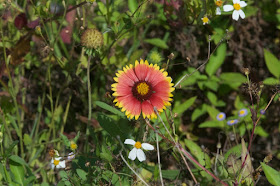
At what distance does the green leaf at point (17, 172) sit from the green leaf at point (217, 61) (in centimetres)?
94

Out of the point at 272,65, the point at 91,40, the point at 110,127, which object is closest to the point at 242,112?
the point at 272,65

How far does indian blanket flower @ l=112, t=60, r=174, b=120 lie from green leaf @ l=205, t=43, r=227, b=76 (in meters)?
0.62

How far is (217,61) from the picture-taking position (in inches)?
72.6

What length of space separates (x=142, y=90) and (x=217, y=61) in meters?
0.72

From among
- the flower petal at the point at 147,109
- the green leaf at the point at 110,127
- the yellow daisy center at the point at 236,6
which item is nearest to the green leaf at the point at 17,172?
the green leaf at the point at 110,127

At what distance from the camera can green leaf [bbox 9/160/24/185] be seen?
4.63ft

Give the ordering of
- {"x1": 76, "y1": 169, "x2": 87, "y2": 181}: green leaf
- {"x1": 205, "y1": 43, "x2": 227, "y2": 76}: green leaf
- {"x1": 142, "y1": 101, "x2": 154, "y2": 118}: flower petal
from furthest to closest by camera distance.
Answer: {"x1": 205, "y1": 43, "x2": 227, "y2": 76}: green leaf
{"x1": 76, "y1": 169, "x2": 87, "y2": 181}: green leaf
{"x1": 142, "y1": 101, "x2": 154, "y2": 118}: flower petal

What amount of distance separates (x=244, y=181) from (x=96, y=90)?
850mm

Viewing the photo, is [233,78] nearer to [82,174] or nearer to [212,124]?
[212,124]

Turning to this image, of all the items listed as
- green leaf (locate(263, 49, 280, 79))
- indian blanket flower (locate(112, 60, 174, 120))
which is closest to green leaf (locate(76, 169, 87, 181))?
indian blanket flower (locate(112, 60, 174, 120))

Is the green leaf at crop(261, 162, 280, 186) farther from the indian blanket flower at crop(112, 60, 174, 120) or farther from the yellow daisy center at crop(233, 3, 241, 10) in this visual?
the yellow daisy center at crop(233, 3, 241, 10)

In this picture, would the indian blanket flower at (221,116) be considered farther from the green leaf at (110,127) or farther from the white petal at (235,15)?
the green leaf at (110,127)

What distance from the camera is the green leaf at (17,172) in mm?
1410

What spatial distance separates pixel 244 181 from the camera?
Answer: 1396mm
